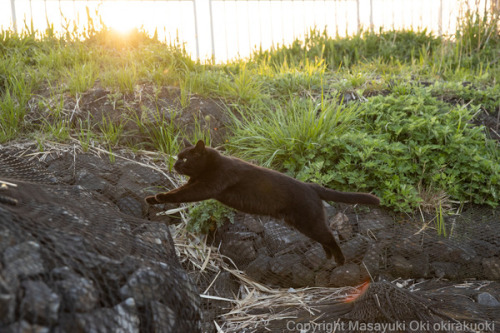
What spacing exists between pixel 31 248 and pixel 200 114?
8.81 ft

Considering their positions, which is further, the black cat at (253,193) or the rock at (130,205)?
the rock at (130,205)

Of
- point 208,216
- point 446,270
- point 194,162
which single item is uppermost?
point 194,162

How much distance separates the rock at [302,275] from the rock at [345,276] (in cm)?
14

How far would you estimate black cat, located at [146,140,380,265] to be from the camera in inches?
80.4

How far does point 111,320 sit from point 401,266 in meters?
2.14

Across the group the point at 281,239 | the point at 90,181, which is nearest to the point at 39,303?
the point at 281,239

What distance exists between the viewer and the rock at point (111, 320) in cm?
126

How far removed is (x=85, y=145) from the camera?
343 cm

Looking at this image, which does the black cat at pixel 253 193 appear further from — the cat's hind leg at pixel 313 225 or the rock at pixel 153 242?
the rock at pixel 153 242

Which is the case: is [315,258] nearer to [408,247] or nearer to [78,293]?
[408,247]

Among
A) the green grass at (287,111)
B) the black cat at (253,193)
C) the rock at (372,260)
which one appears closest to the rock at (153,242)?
the black cat at (253,193)

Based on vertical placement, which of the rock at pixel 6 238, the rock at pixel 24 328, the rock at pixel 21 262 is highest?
the rock at pixel 6 238

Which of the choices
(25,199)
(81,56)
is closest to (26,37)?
(81,56)

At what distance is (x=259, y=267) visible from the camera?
290 centimetres
